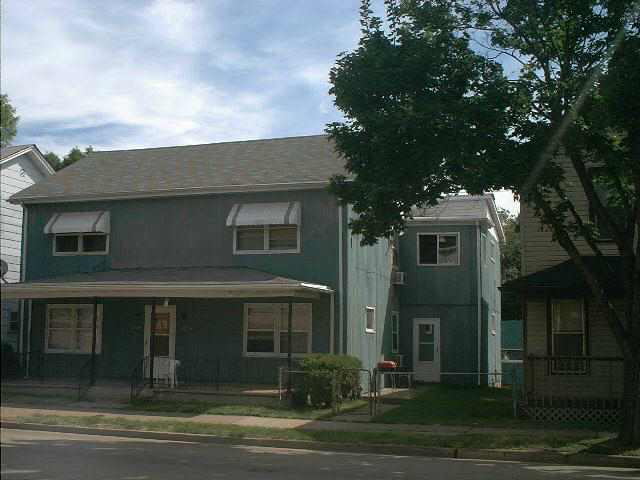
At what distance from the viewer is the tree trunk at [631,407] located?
1367cm

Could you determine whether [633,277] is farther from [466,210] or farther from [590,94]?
[466,210]

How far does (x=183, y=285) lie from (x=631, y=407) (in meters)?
11.0

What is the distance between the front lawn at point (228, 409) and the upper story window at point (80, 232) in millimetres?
6602

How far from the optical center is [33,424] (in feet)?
48.5

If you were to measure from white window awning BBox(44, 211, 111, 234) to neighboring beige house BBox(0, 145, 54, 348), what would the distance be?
2.61 metres

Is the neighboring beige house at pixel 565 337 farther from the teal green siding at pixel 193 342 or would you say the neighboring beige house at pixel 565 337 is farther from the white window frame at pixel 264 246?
the white window frame at pixel 264 246

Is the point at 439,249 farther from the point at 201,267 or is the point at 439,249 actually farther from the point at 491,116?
the point at 491,116

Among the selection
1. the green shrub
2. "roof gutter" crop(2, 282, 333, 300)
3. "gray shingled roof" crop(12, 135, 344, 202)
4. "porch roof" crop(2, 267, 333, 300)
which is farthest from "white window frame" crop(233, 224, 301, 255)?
the green shrub

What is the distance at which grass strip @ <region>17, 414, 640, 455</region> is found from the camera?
542 inches

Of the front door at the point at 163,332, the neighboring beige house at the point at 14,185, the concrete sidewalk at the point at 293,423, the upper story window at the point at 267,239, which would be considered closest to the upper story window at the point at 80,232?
the neighboring beige house at the point at 14,185

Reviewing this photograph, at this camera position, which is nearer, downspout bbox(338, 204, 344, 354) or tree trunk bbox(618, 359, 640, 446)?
tree trunk bbox(618, 359, 640, 446)

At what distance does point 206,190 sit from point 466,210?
35.4 ft

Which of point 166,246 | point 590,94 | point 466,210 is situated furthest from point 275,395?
point 466,210

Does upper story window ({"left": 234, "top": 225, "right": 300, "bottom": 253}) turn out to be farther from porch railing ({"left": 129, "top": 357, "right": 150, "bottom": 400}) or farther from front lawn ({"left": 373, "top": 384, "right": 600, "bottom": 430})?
front lawn ({"left": 373, "top": 384, "right": 600, "bottom": 430})
